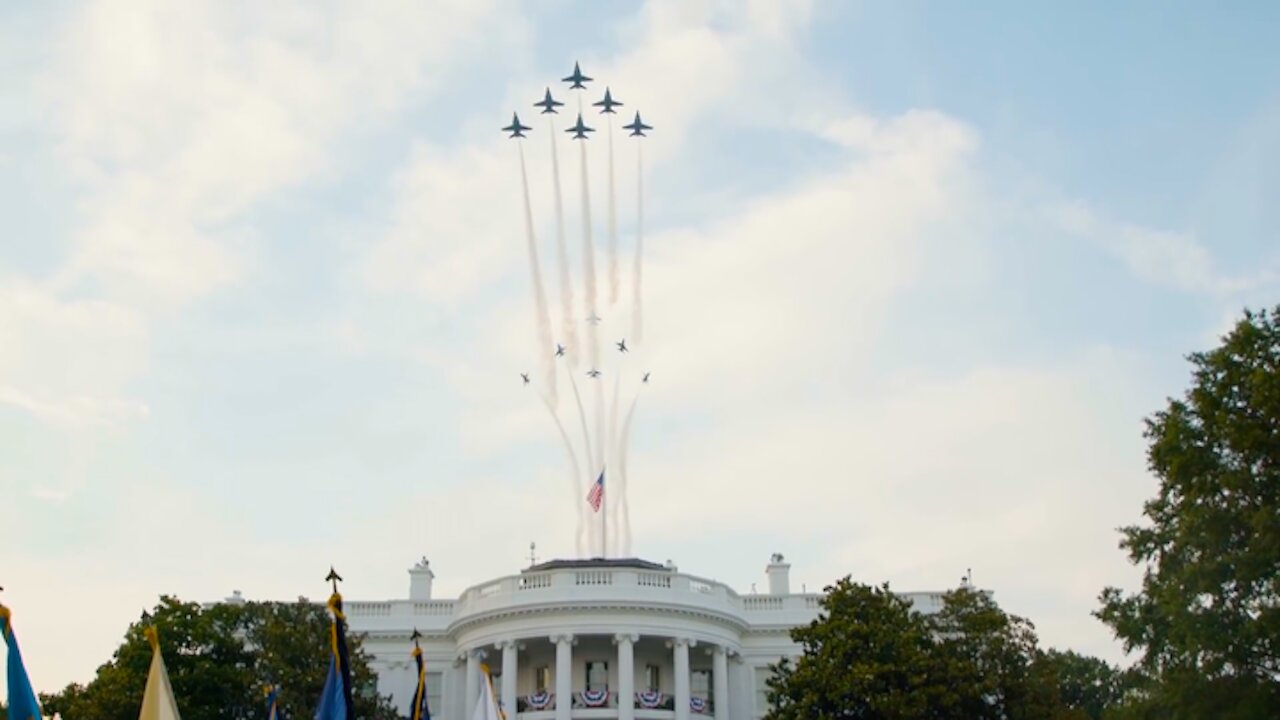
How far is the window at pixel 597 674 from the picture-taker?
4854 centimetres

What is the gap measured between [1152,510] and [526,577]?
22.1 metres

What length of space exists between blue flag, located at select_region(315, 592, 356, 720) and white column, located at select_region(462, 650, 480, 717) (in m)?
26.9

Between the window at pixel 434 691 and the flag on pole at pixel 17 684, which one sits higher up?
the window at pixel 434 691

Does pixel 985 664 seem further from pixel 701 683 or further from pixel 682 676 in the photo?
→ pixel 701 683

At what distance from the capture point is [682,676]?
4703cm

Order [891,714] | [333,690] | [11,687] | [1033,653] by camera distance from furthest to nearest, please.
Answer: [1033,653], [891,714], [333,690], [11,687]

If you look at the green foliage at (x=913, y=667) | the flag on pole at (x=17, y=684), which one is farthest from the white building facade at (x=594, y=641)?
the flag on pole at (x=17, y=684)

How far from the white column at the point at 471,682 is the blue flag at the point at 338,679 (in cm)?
2693

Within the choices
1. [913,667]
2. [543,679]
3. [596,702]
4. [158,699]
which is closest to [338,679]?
[158,699]

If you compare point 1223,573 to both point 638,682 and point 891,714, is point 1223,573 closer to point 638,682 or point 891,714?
point 891,714

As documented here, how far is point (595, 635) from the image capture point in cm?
4700

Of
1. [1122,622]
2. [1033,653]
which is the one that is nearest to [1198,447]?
[1122,622]

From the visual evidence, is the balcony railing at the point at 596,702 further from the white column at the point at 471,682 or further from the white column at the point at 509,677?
the white column at the point at 471,682

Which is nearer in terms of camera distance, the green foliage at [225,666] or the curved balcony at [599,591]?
the green foliage at [225,666]
